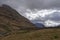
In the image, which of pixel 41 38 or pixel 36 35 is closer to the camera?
pixel 41 38

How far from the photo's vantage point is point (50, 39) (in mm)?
35750

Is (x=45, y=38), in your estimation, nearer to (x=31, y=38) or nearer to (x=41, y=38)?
(x=41, y=38)

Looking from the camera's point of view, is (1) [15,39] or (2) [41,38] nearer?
(2) [41,38]

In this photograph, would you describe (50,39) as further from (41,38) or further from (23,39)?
(23,39)

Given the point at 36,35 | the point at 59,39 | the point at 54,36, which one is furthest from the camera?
the point at 36,35

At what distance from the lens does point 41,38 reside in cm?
3722

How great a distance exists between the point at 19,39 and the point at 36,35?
418 cm

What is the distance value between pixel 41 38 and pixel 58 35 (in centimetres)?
398

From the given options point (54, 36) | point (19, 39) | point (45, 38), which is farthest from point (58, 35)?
point (19, 39)

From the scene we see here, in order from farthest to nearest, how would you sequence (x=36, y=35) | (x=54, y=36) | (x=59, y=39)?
(x=36, y=35) < (x=54, y=36) < (x=59, y=39)

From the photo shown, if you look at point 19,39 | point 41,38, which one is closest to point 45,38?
point 41,38

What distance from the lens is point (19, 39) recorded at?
4000cm

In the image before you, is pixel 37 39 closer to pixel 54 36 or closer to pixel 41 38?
pixel 41 38

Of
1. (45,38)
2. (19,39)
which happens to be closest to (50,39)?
(45,38)
